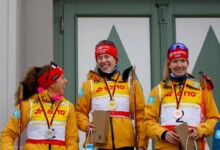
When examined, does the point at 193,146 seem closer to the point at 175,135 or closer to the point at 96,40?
the point at 175,135

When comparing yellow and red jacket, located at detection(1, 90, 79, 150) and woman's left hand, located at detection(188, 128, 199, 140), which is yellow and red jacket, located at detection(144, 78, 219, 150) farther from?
yellow and red jacket, located at detection(1, 90, 79, 150)

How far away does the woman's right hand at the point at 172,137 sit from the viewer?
5.96 m

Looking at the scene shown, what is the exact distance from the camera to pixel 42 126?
6.15 metres

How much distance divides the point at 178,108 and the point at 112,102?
2.33 ft

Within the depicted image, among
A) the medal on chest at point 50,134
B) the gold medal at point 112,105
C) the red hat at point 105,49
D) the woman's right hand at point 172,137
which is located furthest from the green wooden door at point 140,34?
the woman's right hand at point 172,137

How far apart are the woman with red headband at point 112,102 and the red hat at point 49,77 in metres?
0.34

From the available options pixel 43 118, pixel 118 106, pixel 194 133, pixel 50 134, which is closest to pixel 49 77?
pixel 43 118

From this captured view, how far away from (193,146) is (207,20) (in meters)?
3.25

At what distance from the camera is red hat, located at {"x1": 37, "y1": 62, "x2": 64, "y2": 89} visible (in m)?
6.45

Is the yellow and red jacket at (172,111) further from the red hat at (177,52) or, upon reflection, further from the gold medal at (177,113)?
the red hat at (177,52)

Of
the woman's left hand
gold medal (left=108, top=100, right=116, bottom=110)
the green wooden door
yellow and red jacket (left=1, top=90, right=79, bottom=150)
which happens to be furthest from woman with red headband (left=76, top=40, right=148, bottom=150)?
the green wooden door

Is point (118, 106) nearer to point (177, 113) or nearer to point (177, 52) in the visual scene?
point (177, 113)

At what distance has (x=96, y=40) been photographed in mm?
8523

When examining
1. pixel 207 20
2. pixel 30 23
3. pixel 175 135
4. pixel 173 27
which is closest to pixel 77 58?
pixel 30 23
